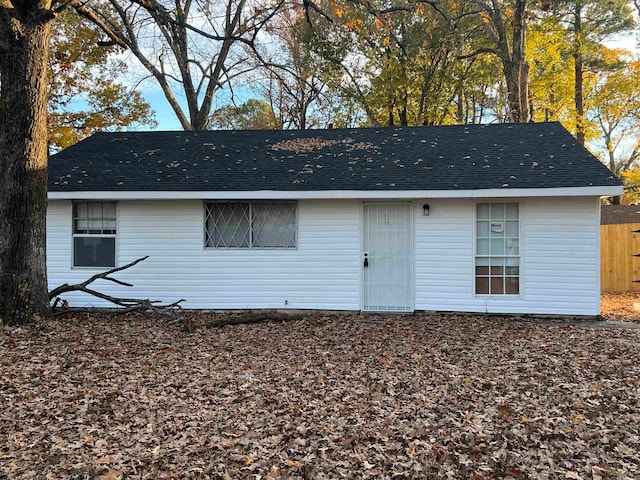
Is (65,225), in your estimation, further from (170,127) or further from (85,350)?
(170,127)

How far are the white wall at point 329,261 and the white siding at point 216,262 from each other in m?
0.02

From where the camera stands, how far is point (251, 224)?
9.40 meters

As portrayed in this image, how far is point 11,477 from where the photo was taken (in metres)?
3.10

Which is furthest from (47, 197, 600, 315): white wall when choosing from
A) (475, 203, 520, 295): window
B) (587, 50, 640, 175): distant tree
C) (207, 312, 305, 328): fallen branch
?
(587, 50, 640, 175): distant tree

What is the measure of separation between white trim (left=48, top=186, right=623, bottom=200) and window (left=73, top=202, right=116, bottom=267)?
1.74 feet

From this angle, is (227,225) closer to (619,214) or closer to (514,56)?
(514,56)

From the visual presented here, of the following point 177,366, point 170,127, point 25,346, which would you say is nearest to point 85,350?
point 25,346

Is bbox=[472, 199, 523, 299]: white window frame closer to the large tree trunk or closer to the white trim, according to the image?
the white trim

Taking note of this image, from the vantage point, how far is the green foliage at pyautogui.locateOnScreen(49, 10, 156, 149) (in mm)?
18984

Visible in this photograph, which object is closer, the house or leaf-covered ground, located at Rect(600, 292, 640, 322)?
the house

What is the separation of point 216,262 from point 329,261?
224 centimetres

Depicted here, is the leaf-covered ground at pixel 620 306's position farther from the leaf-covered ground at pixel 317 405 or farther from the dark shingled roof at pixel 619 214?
the dark shingled roof at pixel 619 214

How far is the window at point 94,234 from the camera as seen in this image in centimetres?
955

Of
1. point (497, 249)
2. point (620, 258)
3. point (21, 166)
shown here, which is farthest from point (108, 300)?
point (620, 258)
